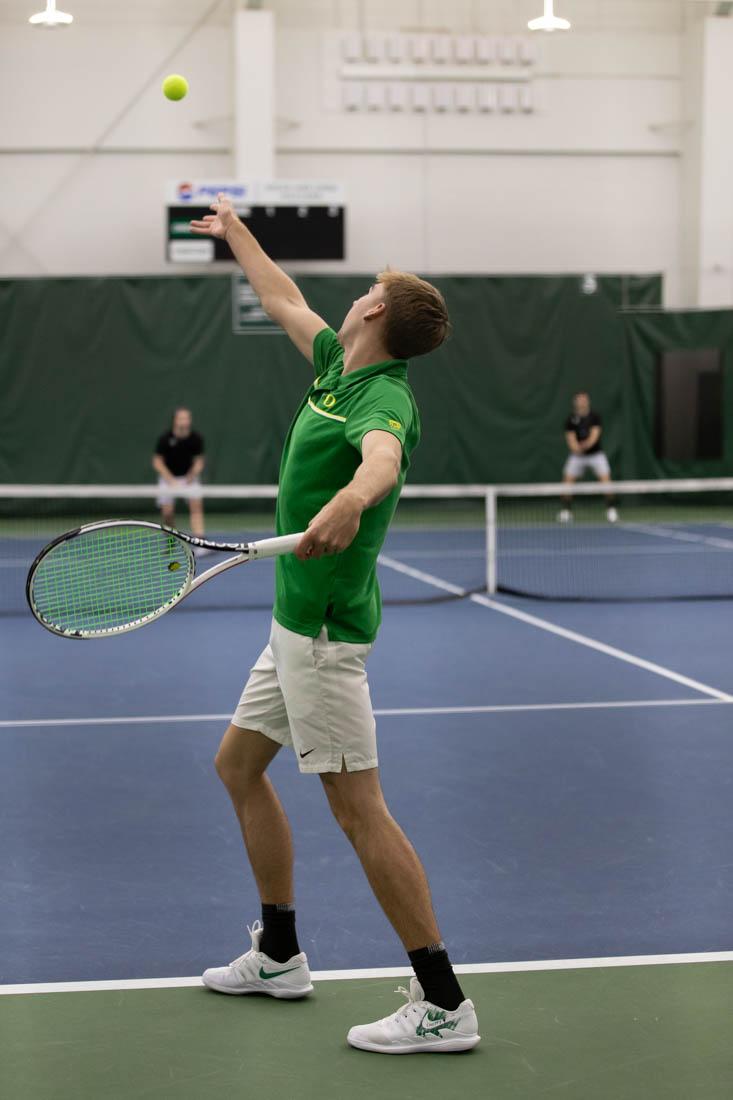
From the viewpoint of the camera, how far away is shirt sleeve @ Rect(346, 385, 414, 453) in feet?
8.83

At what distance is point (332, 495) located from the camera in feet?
9.31

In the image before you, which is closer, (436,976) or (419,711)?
(436,976)

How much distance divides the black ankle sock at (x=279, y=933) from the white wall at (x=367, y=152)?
1560cm

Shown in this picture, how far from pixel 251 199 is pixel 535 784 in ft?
42.2

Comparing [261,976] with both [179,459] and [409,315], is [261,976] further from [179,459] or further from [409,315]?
[179,459]

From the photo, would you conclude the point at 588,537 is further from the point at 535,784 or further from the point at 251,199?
the point at 535,784

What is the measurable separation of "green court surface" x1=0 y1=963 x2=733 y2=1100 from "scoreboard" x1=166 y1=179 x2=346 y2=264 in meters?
14.3

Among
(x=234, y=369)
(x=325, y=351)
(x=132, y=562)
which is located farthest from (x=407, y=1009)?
(x=234, y=369)

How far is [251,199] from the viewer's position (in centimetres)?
1664

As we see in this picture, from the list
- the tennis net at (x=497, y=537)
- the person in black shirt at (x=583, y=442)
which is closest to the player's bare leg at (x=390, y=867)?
the tennis net at (x=497, y=537)

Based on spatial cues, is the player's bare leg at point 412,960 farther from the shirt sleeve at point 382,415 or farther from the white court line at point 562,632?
the white court line at point 562,632

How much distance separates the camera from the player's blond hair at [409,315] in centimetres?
281

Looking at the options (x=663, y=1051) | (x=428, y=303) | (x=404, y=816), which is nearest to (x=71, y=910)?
(x=404, y=816)

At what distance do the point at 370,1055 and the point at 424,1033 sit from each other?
0.37ft
